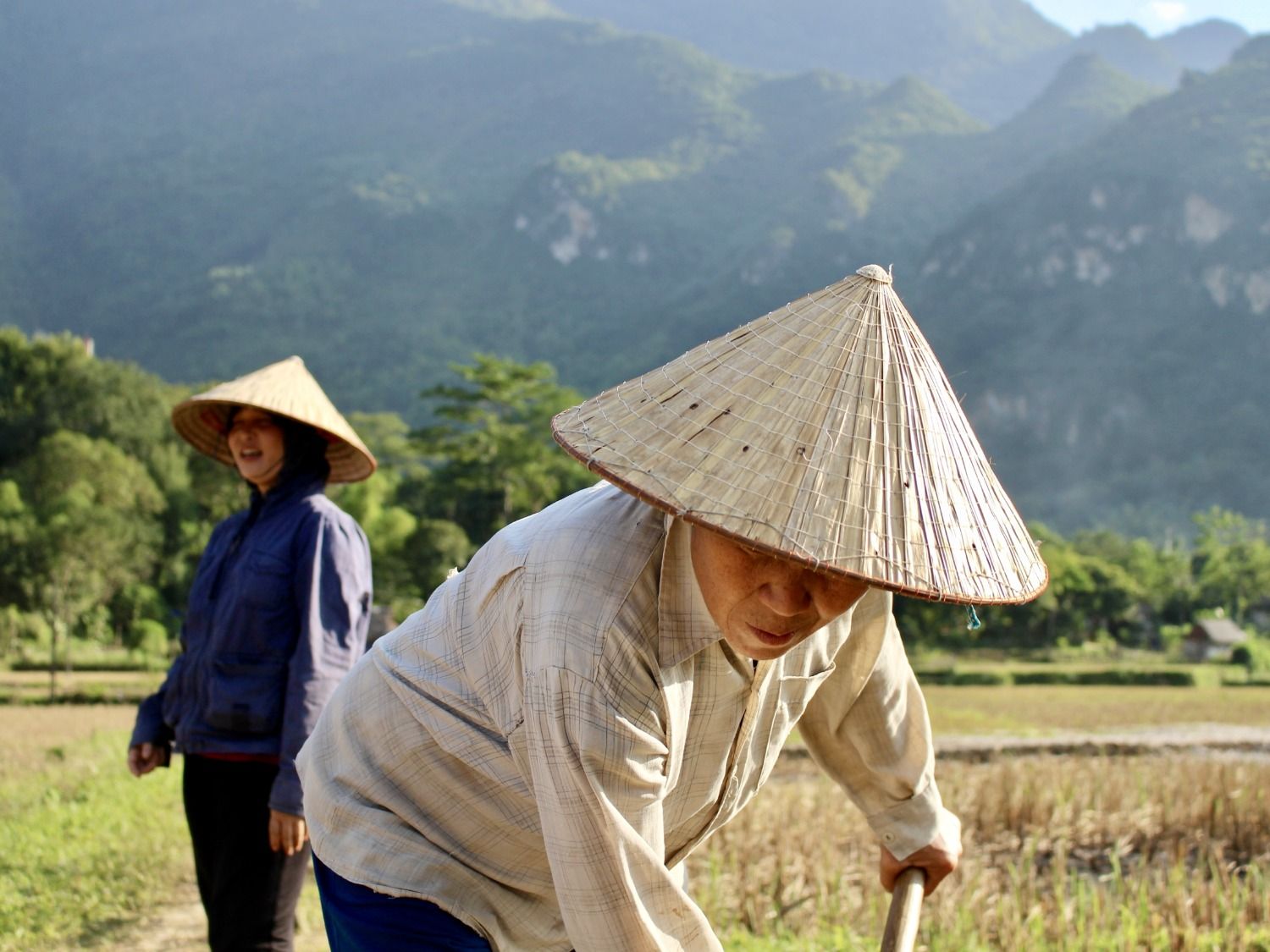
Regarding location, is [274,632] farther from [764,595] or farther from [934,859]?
[764,595]

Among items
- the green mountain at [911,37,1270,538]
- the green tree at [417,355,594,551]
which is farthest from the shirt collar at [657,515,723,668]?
the green mountain at [911,37,1270,538]

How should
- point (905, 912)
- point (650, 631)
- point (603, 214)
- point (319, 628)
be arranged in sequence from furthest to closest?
point (603, 214) → point (319, 628) → point (905, 912) → point (650, 631)

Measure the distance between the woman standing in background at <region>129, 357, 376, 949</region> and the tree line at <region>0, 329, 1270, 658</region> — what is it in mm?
10405

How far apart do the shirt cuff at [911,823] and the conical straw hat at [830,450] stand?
68 cm

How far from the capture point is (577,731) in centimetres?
144

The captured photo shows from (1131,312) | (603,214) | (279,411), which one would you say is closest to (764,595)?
(279,411)

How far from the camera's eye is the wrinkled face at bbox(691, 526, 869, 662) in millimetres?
1481

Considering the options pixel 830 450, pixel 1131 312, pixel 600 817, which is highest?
pixel 830 450

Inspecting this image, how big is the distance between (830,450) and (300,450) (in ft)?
6.54

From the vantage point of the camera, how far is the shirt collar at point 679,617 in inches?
61.1

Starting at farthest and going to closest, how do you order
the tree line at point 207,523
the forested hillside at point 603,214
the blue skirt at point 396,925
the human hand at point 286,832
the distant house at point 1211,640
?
1. the forested hillside at point 603,214
2. the distant house at point 1211,640
3. the tree line at point 207,523
4. the human hand at point 286,832
5. the blue skirt at point 396,925

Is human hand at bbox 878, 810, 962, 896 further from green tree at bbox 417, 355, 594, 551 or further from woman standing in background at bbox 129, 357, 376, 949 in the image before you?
green tree at bbox 417, 355, 594, 551

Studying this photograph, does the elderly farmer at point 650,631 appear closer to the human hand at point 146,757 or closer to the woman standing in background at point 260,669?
the woman standing in background at point 260,669

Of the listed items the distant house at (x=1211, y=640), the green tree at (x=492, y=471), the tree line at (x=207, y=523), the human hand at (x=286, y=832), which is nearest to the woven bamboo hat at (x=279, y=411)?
the human hand at (x=286, y=832)
